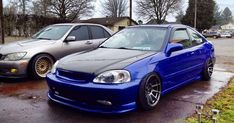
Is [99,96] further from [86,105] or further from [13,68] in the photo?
[13,68]

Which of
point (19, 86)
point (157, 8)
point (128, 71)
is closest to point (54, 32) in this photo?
point (19, 86)

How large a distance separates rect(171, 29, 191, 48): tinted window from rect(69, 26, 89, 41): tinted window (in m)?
3.02

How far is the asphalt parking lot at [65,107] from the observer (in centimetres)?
446

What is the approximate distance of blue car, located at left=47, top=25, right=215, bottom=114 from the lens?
14.3 ft

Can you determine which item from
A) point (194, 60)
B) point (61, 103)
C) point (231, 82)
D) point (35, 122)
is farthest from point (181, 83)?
point (35, 122)

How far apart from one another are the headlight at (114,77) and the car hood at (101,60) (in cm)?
9

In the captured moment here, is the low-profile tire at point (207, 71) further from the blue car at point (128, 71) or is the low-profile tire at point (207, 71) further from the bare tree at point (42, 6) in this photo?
the bare tree at point (42, 6)

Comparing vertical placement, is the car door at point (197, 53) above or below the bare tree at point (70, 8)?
below

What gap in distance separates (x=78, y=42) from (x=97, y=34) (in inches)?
34.6

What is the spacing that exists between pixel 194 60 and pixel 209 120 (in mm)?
2201

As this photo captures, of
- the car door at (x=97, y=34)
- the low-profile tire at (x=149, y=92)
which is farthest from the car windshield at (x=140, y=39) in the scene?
the car door at (x=97, y=34)

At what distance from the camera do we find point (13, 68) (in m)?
6.75

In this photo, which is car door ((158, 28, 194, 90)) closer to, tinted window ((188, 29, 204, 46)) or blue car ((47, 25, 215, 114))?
blue car ((47, 25, 215, 114))

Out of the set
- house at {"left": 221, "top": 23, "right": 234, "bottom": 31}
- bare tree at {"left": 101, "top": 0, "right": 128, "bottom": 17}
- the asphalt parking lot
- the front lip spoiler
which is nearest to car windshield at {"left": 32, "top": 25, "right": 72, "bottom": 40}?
the asphalt parking lot
